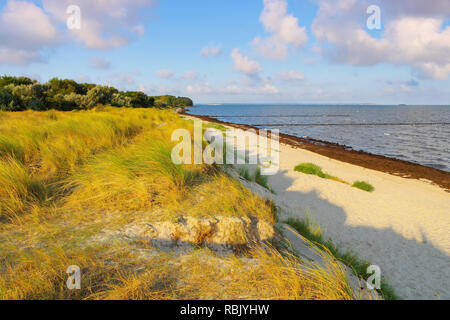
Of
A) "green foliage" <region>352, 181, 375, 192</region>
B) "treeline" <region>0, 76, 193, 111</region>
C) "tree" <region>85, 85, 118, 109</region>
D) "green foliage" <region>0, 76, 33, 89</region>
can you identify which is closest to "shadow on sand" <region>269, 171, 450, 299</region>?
"green foliage" <region>352, 181, 375, 192</region>

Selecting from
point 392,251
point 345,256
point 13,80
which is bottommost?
point 392,251

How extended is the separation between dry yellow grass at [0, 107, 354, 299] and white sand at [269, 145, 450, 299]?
326 cm

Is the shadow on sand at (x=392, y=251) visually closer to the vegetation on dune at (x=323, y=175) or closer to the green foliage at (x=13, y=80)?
the vegetation on dune at (x=323, y=175)

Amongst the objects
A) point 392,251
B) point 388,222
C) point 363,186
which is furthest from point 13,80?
point 392,251

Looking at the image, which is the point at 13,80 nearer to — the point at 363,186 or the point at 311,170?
the point at 311,170

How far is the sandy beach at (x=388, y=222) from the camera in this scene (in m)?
5.00

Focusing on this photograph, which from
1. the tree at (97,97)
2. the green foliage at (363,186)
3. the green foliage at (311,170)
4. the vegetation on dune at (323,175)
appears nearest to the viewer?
the green foliage at (363,186)

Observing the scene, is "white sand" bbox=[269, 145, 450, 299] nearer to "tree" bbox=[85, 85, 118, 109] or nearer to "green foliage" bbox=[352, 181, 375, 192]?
"green foliage" bbox=[352, 181, 375, 192]

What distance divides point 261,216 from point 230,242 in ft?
2.73

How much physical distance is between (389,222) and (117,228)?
26.7ft

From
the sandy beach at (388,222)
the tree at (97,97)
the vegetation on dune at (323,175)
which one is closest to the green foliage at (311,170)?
Result: the vegetation on dune at (323,175)

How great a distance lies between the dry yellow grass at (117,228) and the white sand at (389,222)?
10.7 ft

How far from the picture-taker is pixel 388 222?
7395 millimetres
